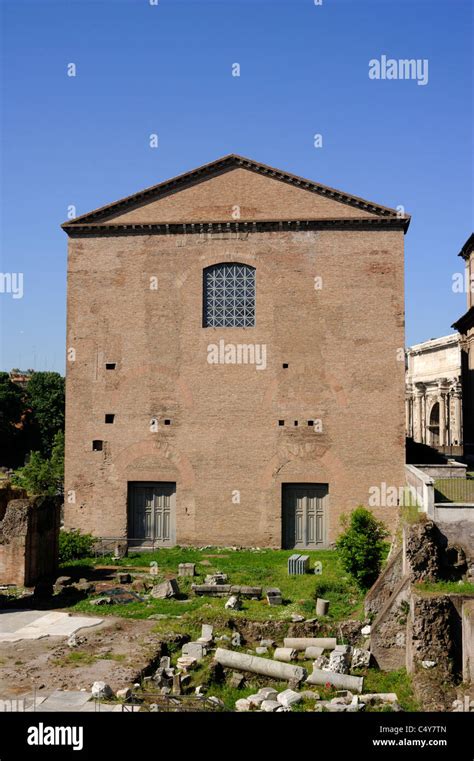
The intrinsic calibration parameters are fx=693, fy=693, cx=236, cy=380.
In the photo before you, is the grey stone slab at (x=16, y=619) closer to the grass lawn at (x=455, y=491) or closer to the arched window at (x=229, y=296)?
the grass lawn at (x=455, y=491)

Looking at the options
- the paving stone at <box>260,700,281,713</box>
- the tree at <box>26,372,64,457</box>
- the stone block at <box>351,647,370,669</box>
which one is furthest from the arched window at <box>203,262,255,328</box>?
the tree at <box>26,372,64,457</box>

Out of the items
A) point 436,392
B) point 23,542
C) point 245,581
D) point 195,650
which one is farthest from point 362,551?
point 436,392

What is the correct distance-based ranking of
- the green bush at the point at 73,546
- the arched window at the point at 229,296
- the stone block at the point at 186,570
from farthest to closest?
the arched window at the point at 229,296, the green bush at the point at 73,546, the stone block at the point at 186,570

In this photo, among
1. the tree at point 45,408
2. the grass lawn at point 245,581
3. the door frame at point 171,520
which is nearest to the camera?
the grass lawn at point 245,581

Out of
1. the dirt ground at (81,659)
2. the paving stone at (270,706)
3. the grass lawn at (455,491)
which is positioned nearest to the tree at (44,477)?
the dirt ground at (81,659)

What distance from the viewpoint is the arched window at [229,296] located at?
76.8ft

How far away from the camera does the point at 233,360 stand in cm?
2320

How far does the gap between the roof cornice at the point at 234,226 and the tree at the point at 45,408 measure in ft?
112

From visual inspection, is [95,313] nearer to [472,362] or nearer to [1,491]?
[1,491]

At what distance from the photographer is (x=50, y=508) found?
19828 millimetres

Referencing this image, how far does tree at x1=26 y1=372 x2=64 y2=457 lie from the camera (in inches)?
2211

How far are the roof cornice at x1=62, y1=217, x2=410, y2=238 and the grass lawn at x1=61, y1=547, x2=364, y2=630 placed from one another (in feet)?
34.9

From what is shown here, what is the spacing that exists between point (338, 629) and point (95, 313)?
546 inches

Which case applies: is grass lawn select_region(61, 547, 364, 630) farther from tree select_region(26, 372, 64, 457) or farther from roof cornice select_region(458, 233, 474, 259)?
tree select_region(26, 372, 64, 457)
